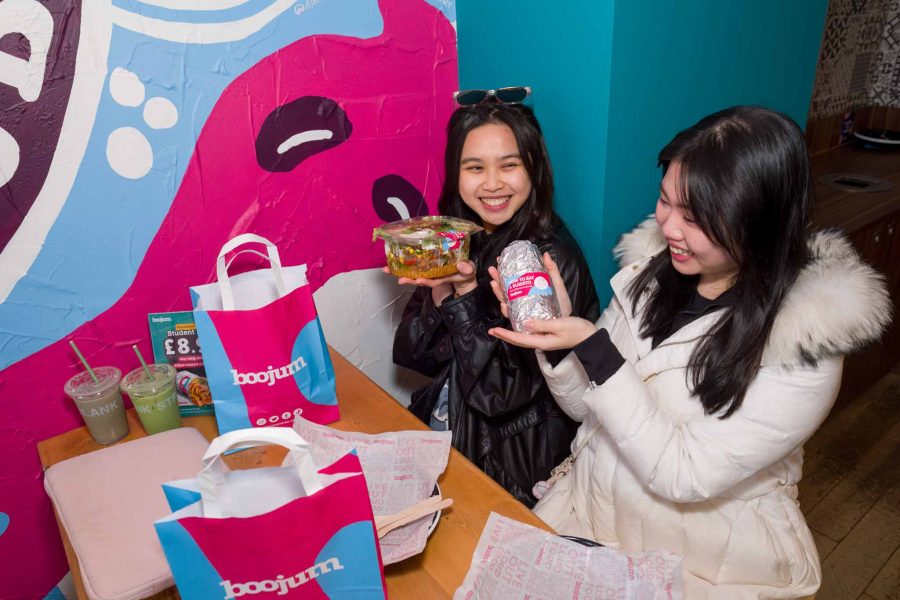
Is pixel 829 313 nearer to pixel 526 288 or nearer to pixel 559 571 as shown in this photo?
pixel 526 288

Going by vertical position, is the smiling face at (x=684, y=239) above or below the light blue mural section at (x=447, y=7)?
below

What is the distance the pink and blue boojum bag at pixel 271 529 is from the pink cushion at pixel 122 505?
19cm

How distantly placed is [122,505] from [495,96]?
1.17m

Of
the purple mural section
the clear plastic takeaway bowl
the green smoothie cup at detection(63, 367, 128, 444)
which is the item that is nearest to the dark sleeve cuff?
the clear plastic takeaway bowl

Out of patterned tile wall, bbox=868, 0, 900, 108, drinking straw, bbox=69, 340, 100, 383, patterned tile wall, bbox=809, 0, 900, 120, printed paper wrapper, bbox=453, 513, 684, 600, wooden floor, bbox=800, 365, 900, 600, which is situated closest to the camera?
printed paper wrapper, bbox=453, 513, 684, 600

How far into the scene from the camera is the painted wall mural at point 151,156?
1.21m

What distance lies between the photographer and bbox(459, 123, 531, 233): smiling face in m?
1.48

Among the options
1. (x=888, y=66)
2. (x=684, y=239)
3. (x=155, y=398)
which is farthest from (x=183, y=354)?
(x=888, y=66)

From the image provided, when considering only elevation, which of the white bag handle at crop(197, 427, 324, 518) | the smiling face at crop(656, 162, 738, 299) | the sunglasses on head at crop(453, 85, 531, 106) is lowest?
the white bag handle at crop(197, 427, 324, 518)

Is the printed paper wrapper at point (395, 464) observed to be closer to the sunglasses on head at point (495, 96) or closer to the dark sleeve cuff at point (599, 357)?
the dark sleeve cuff at point (599, 357)

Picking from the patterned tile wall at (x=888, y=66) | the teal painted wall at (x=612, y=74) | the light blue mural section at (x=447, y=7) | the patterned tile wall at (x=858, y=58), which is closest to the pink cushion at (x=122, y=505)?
the teal painted wall at (x=612, y=74)

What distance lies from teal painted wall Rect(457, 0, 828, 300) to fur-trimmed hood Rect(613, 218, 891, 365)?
0.54 m

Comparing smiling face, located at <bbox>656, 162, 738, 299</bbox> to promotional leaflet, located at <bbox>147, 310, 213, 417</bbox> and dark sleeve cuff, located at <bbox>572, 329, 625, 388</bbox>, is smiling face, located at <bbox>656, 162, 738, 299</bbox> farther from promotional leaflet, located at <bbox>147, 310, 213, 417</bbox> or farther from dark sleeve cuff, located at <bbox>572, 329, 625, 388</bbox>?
promotional leaflet, located at <bbox>147, 310, 213, 417</bbox>

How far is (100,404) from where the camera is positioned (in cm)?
126
